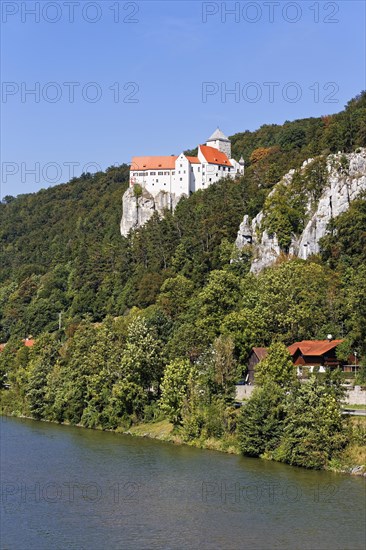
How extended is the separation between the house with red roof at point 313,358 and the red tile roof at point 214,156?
6510 centimetres

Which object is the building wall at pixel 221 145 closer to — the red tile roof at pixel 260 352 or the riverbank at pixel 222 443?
the riverbank at pixel 222 443

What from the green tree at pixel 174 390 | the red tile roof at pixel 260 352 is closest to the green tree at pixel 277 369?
the red tile roof at pixel 260 352

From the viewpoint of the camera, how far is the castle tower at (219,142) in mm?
129625

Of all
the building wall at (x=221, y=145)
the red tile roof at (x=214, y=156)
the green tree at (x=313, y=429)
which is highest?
the building wall at (x=221, y=145)

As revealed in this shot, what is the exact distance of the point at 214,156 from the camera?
12094 centimetres

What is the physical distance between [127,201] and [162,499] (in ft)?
283

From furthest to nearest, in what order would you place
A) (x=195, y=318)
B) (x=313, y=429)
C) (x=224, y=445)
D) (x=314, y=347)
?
1. (x=195, y=318)
2. (x=314, y=347)
3. (x=224, y=445)
4. (x=313, y=429)

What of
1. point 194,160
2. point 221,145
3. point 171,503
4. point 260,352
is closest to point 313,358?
point 260,352

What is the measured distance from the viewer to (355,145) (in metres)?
87.8

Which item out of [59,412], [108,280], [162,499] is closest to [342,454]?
[162,499]

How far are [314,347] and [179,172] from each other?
64.2 metres

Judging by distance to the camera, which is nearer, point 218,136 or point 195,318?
point 195,318

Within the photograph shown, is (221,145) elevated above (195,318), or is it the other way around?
(221,145)

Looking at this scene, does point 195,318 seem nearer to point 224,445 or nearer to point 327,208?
point 327,208
